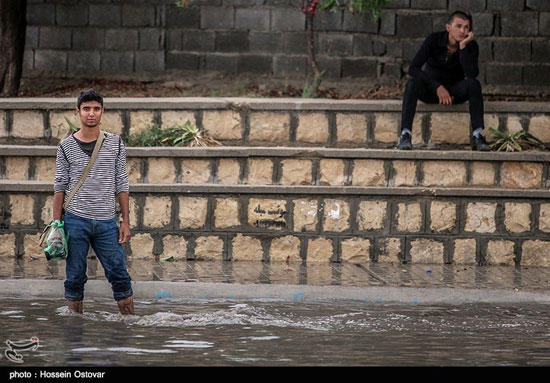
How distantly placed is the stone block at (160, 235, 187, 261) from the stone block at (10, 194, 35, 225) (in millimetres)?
1480

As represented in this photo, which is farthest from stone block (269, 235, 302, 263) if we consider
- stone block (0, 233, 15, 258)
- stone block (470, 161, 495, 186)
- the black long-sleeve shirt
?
stone block (0, 233, 15, 258)

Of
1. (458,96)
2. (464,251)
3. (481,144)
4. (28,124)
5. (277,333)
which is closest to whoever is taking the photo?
(277,333)

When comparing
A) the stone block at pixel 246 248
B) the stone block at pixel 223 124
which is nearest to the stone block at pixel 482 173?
the stone block at pixel 246 248

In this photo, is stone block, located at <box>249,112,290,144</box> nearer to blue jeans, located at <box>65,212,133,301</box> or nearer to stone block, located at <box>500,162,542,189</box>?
stone block, located at <box>500,162,542,189</box>

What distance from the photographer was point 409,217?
496 inches

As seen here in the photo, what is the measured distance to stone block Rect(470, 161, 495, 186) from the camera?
12.9 metres

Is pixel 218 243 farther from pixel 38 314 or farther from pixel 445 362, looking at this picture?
pixel 445 362

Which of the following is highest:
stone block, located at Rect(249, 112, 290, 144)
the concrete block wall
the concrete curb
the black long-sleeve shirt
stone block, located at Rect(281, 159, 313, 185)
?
the concrete block wall

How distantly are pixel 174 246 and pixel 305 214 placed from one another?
1.49m

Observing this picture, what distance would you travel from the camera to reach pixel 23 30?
1510 cm

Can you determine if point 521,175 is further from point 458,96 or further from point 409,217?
point 409,217

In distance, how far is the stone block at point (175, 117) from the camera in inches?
537

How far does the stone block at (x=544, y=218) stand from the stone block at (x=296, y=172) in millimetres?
2583

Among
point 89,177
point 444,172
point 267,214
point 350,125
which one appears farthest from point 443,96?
point 89,177
